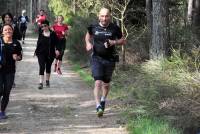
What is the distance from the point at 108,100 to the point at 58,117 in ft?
6.79

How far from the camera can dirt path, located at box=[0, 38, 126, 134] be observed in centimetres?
907

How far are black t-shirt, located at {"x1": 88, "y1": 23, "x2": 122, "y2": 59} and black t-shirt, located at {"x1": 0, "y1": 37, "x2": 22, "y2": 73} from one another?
145 centimetres

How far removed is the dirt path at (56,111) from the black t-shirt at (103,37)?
1254 mm

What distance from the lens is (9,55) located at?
9594 millimetres

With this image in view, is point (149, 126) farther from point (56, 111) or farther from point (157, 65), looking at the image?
point (157, 65)

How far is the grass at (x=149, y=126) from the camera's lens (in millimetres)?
7996

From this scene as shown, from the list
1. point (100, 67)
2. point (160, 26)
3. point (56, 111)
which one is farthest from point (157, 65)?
point (56, 111)

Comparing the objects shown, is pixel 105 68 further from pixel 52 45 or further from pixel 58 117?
pixel 52 45

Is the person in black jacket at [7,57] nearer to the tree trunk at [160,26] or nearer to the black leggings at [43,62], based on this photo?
the black leggings at [43,62]

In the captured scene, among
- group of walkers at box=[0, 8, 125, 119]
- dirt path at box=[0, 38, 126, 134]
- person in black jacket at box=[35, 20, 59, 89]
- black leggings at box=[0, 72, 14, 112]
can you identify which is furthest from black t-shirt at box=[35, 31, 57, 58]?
black leggings at box=[0, 72, 14, 112]

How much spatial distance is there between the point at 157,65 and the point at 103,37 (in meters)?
2.51

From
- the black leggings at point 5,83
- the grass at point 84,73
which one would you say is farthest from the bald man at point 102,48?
the grass at point 84,73

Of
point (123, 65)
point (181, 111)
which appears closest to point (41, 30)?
point (123, 65)

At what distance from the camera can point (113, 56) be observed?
1005 cm
